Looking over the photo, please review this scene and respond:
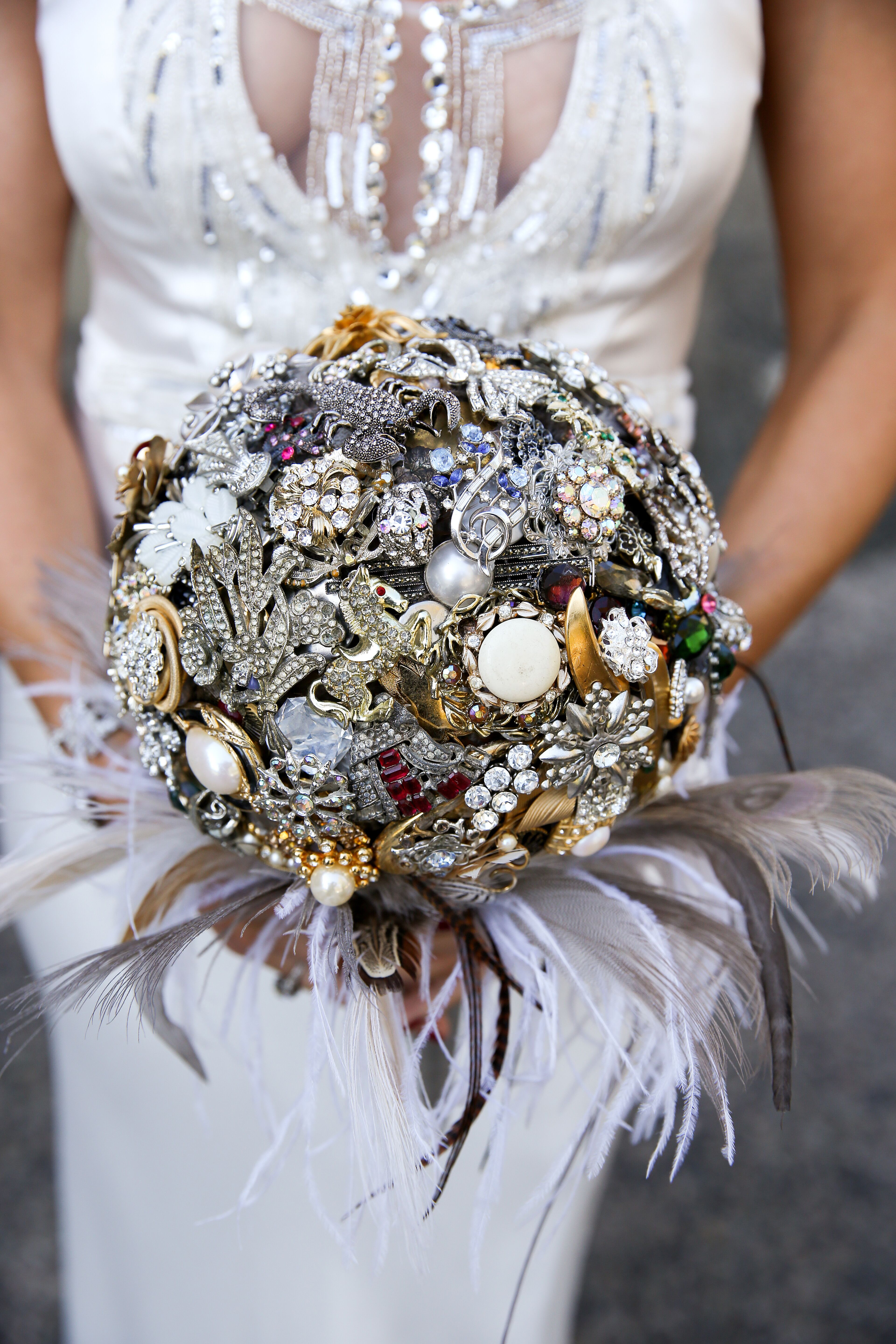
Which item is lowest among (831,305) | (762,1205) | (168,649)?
(762,1205)

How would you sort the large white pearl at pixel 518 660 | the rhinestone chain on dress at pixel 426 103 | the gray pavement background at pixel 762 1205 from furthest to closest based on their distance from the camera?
the gray pavement background at pixel 762 1205, the rhinestone chain on dress at pixel 426 103, the large white pearl at pixel 518 660

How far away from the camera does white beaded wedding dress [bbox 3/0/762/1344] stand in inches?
30.0

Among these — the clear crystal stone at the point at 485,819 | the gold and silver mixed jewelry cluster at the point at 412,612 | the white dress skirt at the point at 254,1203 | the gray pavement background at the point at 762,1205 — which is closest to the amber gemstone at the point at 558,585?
the gold and silver mixed jewelry cluster at the point at 412,612

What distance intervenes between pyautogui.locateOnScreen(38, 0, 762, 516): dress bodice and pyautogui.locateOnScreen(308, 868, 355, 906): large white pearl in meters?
0.48

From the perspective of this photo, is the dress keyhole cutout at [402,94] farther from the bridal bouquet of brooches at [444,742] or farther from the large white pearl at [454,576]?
the large white pearl at [454,576]

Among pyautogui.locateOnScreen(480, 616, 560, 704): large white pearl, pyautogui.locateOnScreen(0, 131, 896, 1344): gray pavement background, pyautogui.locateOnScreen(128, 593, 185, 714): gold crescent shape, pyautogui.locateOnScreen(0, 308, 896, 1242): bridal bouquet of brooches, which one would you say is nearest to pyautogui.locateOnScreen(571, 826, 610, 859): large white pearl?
pyautogui.locateOnScreen(0, 308, 896, 1242): bridal bouquet of brooches

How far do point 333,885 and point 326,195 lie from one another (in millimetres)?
554

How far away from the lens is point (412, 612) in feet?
1.50

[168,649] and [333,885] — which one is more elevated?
[168,649]

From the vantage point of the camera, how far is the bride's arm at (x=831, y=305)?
2.72 ft

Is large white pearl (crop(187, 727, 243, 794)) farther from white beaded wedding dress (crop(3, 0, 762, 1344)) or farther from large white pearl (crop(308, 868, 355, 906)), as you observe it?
white beaded wedding dress (crop(3, 0, 762, 1344))

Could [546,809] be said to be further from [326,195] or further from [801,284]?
[801,284]

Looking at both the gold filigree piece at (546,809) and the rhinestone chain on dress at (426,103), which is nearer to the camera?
the gold filigree piece at (546,809)

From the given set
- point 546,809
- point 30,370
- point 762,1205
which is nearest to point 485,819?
point 546,809
